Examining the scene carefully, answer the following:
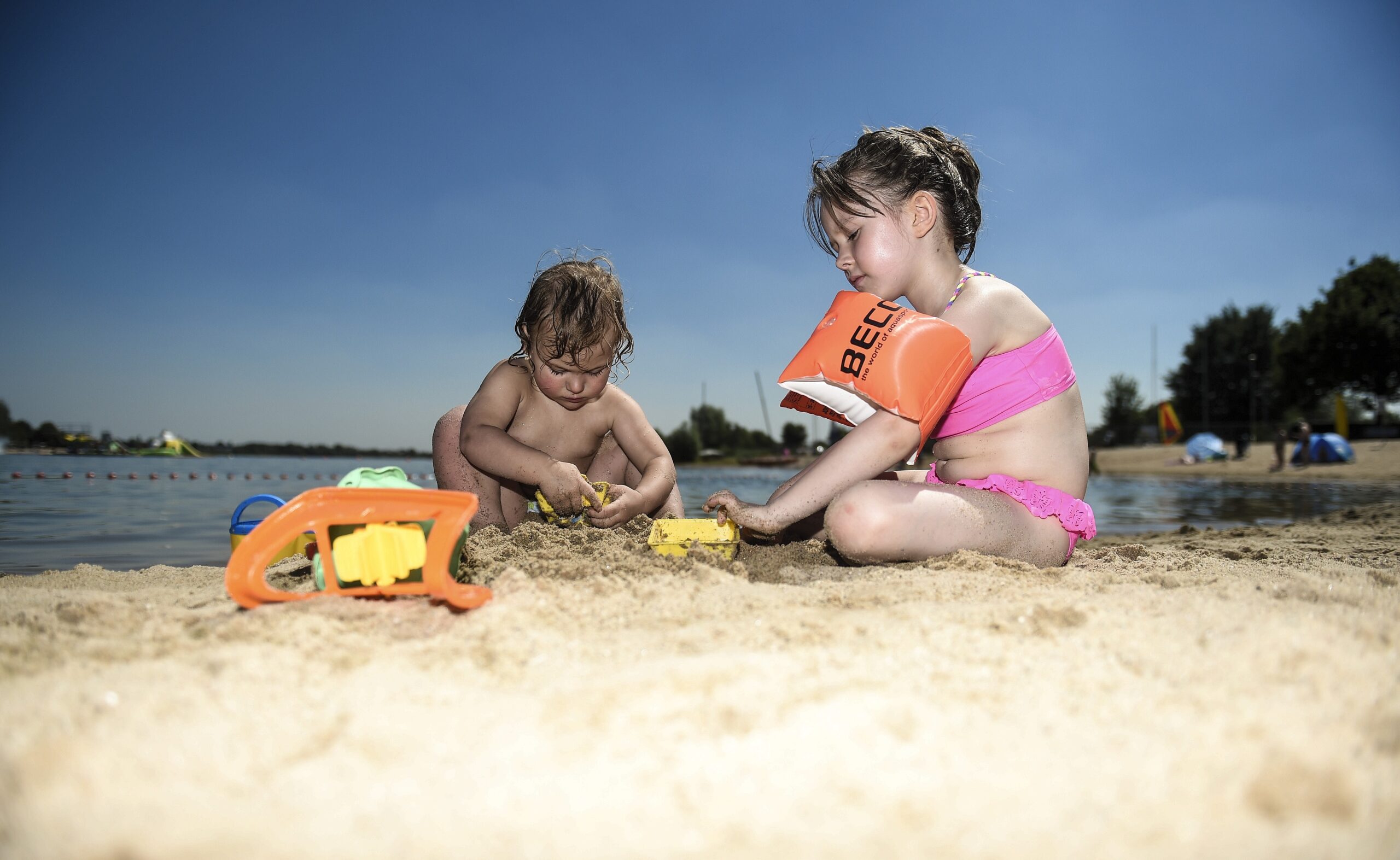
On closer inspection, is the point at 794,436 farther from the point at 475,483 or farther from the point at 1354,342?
the point at 475,483

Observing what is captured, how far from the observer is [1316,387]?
30.0 m

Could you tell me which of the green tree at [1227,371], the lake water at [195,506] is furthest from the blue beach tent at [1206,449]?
the green tree at [1227,371]

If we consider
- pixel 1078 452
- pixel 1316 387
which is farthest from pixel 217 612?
pixel 1316 387

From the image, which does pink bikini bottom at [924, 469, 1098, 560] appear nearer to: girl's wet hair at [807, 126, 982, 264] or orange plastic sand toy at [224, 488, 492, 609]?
girl's wet hair at [807, 126, 982, 264]

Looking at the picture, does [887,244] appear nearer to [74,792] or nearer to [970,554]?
[970,554]

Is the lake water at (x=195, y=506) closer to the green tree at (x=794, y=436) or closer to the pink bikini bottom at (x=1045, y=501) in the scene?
the pink bikini bottom at (x=1045, y=501)

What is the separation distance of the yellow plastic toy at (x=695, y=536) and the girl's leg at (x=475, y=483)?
1327mm

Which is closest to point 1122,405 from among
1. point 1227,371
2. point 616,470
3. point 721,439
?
point 1227,371

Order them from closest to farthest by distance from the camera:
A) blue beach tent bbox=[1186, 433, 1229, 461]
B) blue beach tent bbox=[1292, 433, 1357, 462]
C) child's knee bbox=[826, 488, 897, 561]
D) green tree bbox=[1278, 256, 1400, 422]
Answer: child's knee bbox=[826, 488, 897, 561], blue beach tent bbox=[1292, 433, 1357, 462], blue beach tent bbox=[1186, 433, 1229, 461], green tree bbox=[1278, 256, 1400, 422]

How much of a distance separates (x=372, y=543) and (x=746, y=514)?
1045 millimetres

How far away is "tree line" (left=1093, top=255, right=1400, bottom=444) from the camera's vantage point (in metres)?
28.1

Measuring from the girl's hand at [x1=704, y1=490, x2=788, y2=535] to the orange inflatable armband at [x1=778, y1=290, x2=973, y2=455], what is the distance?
47cm

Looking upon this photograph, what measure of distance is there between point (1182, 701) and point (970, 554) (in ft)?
3.63

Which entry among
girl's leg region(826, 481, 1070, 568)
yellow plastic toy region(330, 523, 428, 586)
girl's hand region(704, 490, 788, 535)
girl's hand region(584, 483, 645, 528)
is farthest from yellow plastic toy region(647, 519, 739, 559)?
yellow plastic toy region(330, 523, 428, 586)
